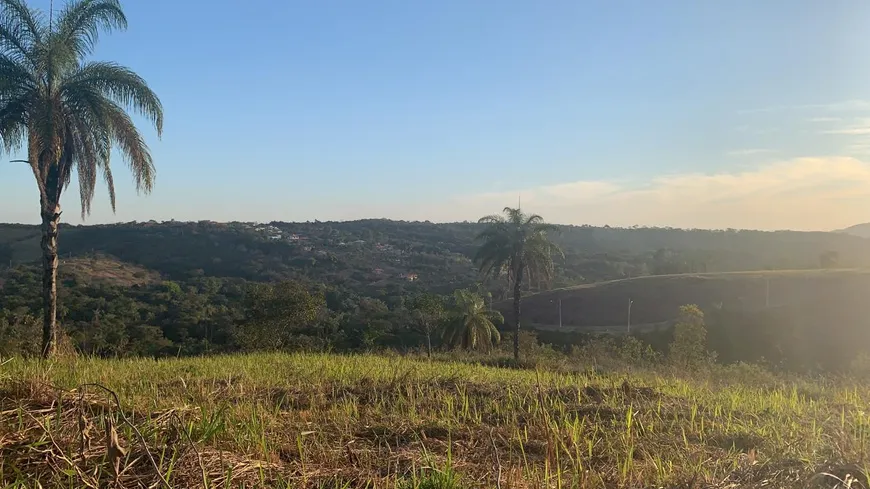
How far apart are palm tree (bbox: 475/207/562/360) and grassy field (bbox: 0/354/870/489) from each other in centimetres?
2094

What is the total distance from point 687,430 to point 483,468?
9.21 feet

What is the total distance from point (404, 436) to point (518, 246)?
81.5 ft

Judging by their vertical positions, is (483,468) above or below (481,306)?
above

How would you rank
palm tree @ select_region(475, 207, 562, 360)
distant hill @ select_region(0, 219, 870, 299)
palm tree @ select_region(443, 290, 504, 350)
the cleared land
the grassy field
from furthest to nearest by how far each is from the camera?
1. distant hill @ select_region(0, 219, 870, 299)
2. the cleared land
3. palm tree @ select_region(443, 290, 504, 350)
4. palm tree @ select_region(475, 207, 562, 360)
5. the grassy field

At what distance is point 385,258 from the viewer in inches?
3573

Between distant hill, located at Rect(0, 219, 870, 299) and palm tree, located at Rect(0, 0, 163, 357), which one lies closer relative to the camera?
palm tree, located at Rect(0, 0, 163, 357)

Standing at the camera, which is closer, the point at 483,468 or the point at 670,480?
the point at 670,480

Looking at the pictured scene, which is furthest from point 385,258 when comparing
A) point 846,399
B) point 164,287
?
point 846,399

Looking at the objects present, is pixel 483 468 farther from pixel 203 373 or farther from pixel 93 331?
pixel 93 331

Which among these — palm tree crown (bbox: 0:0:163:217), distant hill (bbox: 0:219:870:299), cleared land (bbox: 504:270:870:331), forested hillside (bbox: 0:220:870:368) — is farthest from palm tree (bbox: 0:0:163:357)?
cleared land (bbox: 504:270:870:331)

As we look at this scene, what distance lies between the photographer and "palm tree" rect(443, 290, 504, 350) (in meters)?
31.8

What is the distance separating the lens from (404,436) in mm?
5172

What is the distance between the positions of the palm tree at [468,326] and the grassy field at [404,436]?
23.4 metres

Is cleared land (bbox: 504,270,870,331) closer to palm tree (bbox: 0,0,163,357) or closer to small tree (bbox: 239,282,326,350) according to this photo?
small tree (bbox: 239,282,326,350)
